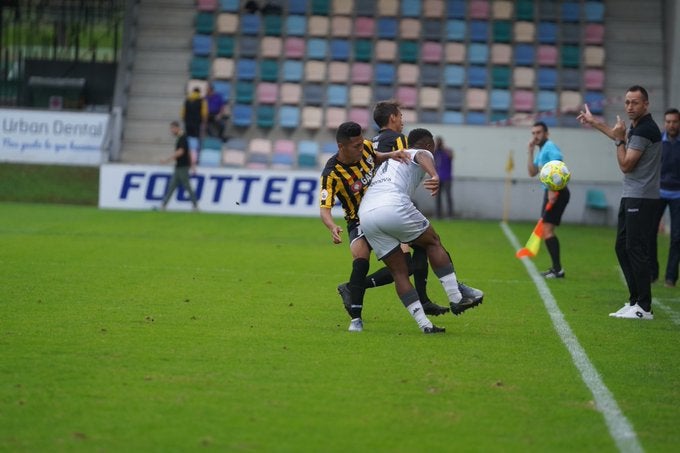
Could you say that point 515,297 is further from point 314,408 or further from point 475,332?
point 314,408

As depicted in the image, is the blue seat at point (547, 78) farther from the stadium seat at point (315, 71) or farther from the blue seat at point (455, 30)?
the stadium seat at point (315, 71)

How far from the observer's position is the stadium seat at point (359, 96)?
32969mm

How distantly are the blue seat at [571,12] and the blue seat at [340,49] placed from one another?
19.8 feet

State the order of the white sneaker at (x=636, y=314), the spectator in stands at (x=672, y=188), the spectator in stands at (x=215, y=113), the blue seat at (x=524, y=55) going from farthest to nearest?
the blue seat at (x=524, y=55) < the spectator in stands at (x=215, y=113) < the spectator in stands at (x=672, y=188) < the white sneaker at (x=636, y=314)

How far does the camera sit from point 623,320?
40.1 feet

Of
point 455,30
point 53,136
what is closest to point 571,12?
point 455,30

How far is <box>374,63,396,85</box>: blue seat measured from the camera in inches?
1312

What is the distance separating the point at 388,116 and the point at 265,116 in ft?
73.4

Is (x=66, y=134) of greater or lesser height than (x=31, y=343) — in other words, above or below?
above

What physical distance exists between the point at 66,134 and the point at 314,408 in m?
24.1

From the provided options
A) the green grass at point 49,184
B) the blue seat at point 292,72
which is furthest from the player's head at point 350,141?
the blue seat at point 292,72

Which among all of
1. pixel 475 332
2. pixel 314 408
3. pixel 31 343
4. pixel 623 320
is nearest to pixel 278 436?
pixel 314 408

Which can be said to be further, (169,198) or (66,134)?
(66,134)

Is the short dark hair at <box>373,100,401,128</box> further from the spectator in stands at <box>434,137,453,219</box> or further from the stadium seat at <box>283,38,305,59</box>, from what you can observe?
the stadium seat at <box>283,38,305,59</box>
